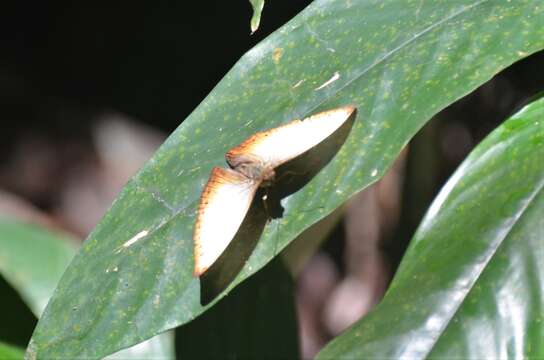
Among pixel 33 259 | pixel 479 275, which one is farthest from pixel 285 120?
pixel 33 259

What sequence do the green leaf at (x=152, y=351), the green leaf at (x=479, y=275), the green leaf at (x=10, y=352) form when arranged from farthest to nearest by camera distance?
the green leaf at (x=152, y=351) < the green leaf at (x=10, y=352) < the green leaf at (x=479, y=275)

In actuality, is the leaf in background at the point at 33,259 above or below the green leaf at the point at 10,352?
above

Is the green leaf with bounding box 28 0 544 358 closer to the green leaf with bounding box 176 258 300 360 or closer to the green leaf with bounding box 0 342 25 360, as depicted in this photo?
the green leaf with bounding box 0 342 25 360

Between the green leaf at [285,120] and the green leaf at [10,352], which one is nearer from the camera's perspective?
the green leaf at [285,120]

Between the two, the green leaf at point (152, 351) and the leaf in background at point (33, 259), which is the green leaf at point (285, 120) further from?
the leaf in background at point (33, 259)

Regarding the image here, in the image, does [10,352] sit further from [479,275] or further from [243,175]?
[479,275]

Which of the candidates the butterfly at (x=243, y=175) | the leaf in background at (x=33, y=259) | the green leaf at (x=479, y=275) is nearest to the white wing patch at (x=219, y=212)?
the butterfly at (x=243, y=175)

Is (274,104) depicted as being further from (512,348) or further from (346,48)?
(512,348)
